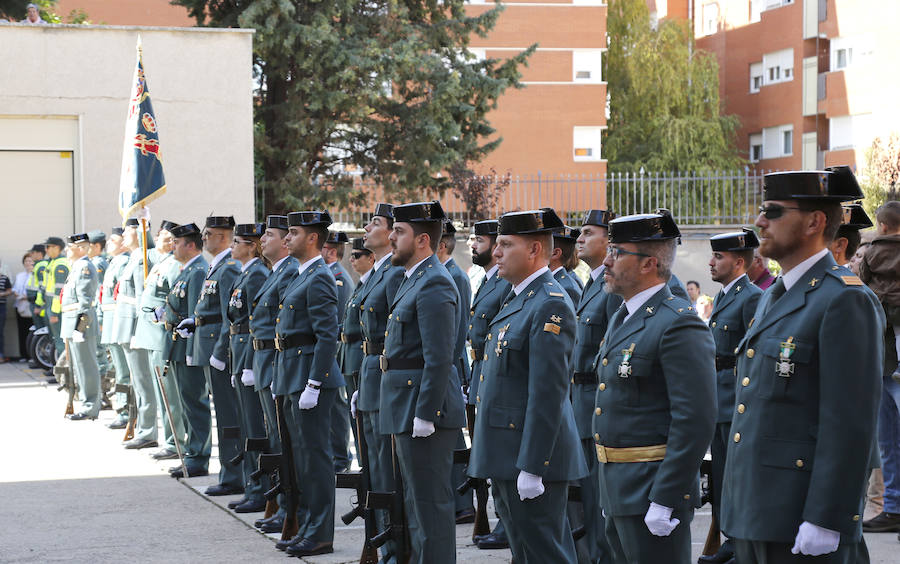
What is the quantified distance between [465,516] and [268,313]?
2.13 meters

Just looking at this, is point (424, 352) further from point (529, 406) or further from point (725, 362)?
Result: point (725, 362)

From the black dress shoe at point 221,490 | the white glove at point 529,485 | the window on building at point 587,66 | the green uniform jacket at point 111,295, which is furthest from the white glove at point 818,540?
the window on building at point 587,66

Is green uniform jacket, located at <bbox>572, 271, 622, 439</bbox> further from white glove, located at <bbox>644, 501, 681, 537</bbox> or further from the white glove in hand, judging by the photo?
white glove, located at <bbox>644, 501, 681, 537</bbox>

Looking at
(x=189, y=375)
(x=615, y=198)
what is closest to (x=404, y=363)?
(x=189, y=375)

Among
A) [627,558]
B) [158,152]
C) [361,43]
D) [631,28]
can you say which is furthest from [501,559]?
[631,28]

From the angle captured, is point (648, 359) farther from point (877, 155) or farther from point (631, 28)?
point (631, 28)

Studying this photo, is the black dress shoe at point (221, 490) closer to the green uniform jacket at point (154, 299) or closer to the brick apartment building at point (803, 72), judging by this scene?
the green uniform jacket at point (154, 299)

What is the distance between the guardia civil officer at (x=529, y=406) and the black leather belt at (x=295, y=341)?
2320 mm

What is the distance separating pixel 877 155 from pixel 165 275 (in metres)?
23.6

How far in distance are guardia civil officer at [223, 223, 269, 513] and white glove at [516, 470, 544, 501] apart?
12.5ft

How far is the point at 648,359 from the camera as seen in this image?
14.2ft

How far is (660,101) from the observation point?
42.2 metres

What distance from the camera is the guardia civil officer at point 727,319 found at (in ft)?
23.1

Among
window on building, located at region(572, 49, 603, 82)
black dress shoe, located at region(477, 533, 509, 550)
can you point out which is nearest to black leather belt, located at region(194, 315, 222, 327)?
black dress shoe, located at region(477, 533, 509, 550)
